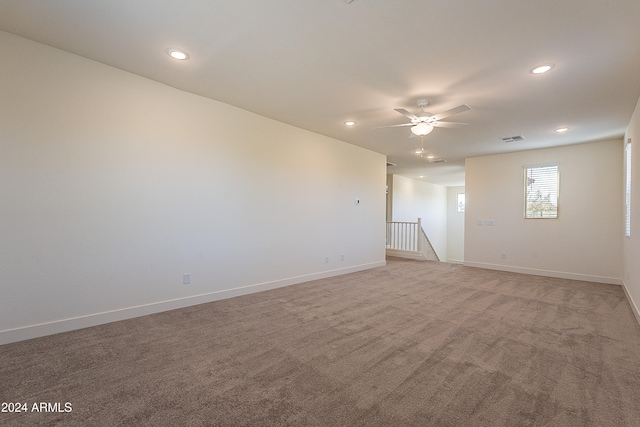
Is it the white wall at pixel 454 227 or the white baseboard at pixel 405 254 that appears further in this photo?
the white wall at pixel 454 227

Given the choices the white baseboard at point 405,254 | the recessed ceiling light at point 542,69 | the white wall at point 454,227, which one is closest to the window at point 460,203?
the white wall at point 454,227

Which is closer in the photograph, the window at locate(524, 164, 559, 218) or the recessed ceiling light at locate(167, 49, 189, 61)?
the recessed ceiling light at locate(167, 49, 189, 61)

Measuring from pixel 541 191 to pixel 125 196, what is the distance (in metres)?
7.95

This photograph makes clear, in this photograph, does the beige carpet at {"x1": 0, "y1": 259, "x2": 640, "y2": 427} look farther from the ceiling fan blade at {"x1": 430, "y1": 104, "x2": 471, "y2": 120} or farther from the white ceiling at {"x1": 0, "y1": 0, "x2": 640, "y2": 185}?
the white ceiling at {"x1": 0, "y1": 0, "x2": 640, "y2": 185}

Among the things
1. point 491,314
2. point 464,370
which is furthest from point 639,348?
point 464,370

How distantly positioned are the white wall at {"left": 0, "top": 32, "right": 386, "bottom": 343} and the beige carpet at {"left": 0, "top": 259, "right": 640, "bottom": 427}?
418mm

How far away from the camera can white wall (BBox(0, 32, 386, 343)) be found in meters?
2.82

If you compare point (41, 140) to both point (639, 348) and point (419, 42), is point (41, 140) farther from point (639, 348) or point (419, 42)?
point (639, 348)

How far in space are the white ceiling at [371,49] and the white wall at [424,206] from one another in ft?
20.4

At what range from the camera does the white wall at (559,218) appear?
5.74 metres

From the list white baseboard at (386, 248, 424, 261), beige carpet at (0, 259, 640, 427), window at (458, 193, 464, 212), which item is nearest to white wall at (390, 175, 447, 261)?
window at (458, 193, 464, 212)

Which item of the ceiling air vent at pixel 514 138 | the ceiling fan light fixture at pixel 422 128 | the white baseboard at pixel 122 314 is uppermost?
the ceiling air vent at pixel 514 138

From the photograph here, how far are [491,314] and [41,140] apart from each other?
5537 mm

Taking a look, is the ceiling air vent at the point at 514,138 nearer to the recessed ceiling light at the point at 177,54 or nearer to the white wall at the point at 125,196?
the white wall at the point at 125,196
